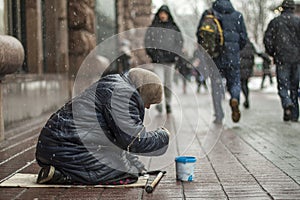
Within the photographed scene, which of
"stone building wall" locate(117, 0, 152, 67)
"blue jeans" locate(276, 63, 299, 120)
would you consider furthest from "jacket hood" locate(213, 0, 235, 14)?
"stone building wall" locate(117, 0, 152, 67)

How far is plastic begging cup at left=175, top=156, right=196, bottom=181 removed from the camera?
5.73 metres

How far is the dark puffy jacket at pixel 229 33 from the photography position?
11.1 m

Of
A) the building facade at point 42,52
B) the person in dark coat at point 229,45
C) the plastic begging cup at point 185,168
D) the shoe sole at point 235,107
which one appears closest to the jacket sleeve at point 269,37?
the person in dark coat at point 229,45

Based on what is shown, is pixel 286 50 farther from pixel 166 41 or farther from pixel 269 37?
pixel 166 41

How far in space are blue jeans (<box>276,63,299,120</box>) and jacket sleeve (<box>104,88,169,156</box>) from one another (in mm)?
6453

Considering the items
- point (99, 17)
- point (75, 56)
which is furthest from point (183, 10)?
point (75, 56)

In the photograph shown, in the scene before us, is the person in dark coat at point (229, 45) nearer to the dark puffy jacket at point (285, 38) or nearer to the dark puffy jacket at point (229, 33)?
the dark puffy jacket at point (229, 33)

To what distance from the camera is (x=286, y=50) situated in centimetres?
1145

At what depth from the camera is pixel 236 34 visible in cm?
1119

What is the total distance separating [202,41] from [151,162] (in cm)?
454

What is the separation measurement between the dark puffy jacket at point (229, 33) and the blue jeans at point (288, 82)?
0.88 meters

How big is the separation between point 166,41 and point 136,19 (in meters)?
14.7

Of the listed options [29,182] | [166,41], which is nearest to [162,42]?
[166,41]

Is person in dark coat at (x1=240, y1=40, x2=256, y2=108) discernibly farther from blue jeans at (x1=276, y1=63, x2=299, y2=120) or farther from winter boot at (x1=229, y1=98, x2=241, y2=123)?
winter boot at (x1=229, y1=98, x2=241, y2=123)
